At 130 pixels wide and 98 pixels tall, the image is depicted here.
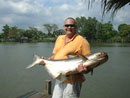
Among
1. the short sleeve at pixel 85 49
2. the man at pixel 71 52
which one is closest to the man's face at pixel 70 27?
the man at pixel 71 52

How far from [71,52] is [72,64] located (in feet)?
0.78

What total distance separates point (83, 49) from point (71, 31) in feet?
1.35

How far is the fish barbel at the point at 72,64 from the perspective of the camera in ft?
8.57

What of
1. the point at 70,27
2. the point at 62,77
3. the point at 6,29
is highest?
the point at 6,29

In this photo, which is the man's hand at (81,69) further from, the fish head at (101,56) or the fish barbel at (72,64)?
the fish head at (101,56)

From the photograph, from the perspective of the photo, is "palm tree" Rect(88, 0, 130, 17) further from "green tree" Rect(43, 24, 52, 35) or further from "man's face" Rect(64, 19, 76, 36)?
"green tree" Rect(43, 24, 52, 35)

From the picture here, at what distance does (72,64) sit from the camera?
276 centimetres

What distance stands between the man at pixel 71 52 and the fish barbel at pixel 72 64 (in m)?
0.09

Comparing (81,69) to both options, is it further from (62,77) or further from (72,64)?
(62,77)

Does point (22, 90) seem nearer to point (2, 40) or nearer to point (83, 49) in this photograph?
point (83, 49)

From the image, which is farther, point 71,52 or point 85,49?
point 71,52

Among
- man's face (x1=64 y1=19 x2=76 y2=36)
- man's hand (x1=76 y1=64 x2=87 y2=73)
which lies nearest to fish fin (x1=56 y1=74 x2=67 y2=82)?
man's hand (x1=76 y1=64 x2=87 y2=73)

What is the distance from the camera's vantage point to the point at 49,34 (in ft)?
392

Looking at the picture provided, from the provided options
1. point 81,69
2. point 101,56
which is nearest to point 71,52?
point 81,69
